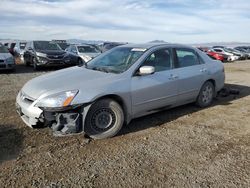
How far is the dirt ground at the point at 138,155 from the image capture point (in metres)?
2.95

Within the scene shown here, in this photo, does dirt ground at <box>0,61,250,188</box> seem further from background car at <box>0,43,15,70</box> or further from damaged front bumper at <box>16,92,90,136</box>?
background car at <box>0,43,15,70</box>

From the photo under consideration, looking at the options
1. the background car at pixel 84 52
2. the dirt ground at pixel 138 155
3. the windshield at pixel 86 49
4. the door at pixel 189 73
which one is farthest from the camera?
the windshield at pixel 86 49

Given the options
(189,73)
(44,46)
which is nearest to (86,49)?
(44,46)

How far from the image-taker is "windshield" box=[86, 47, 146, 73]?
452 centimetres

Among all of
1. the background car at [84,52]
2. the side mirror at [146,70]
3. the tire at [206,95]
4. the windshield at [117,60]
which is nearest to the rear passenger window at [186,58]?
the tire at [206,95]

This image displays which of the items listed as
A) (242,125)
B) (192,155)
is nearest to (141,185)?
(192,155)

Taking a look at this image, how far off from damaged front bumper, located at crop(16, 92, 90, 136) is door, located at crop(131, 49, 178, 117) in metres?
0.99

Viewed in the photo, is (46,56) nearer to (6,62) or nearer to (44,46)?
(44,46)

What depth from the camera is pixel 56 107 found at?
3660 millimetres

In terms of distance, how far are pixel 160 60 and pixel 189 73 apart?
836mm

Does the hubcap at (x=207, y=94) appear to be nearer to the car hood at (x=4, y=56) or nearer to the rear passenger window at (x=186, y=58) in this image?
the rear passenger window at (x=186, y=58)

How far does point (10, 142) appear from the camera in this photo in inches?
153

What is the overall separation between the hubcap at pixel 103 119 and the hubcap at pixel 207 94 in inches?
108

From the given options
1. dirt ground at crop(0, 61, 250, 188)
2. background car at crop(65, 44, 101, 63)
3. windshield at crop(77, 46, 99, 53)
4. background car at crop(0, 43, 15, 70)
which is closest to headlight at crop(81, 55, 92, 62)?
background car at crop(65, 44, 101, 63)
